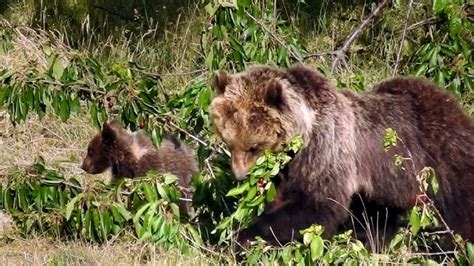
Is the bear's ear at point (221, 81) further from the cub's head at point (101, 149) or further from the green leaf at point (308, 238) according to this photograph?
the cub's head at point (101, 149)

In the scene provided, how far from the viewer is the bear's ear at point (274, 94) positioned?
6.25m

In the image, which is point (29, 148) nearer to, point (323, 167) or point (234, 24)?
point (234, 24)

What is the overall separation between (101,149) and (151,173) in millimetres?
2732

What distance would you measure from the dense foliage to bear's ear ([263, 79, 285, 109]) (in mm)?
271

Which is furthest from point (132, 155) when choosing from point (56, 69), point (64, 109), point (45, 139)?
point (64, 109)

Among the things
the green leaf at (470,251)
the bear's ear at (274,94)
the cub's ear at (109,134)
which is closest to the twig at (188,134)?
the bear's ear at (274,94)

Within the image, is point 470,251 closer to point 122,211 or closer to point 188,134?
point 188,134

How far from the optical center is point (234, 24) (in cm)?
775

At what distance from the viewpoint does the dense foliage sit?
6.69m

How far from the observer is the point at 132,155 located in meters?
9.87

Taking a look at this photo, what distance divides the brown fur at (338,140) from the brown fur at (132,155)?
2997mm

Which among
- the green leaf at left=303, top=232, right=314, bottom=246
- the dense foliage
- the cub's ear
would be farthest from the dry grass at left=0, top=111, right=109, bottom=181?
the green leaf at left=303, top=232, right=314, bottom=246

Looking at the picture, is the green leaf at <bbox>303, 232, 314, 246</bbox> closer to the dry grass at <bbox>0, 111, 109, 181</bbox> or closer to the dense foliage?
the dense foliage

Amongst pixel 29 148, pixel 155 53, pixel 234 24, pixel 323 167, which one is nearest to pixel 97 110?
pixel 234 24
